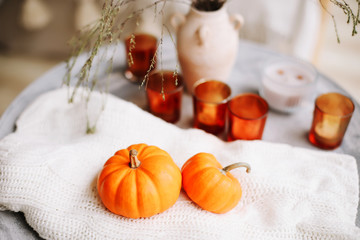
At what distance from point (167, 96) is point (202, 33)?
0.62 ft

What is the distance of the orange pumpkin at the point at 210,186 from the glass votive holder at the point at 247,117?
0.17 meters

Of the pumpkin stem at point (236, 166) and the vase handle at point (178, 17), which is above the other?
the vase handle at point (178, 17)

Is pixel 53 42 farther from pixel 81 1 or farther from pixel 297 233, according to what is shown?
pixel 297 233

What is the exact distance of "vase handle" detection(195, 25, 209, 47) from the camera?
0.91 m

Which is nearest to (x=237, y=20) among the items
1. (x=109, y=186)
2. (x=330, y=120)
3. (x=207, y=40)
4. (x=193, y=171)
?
(x=207, y=40)

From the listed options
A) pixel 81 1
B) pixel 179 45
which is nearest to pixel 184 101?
pixel 179 45

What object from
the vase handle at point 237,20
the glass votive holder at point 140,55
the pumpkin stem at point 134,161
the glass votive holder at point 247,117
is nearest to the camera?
the pumpkin stem at point 134,161

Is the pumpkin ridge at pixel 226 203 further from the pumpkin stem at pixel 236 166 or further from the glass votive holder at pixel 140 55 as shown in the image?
the glass votive holder at pixel 140 55

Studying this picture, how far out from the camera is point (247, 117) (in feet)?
2.99

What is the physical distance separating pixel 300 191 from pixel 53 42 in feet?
5.52

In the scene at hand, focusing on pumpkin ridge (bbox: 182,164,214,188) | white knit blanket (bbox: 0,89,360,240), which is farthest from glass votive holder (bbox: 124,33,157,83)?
pumpkin ridge (bbox: 182,164,214,188)

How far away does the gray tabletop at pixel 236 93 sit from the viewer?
0.92m

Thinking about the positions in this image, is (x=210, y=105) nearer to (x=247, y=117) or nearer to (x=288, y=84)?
(x=247, y=117)

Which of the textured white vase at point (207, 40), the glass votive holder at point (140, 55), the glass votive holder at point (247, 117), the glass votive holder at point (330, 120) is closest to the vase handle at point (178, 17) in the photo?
the textured white vase at point (207, 40)
